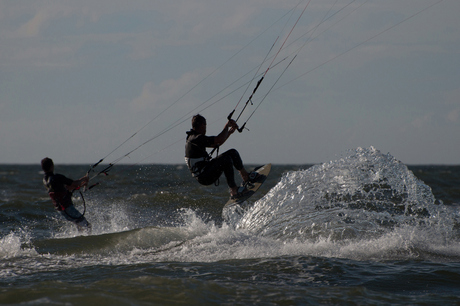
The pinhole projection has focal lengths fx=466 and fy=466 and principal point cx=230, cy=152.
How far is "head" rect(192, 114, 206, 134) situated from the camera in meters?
8.66

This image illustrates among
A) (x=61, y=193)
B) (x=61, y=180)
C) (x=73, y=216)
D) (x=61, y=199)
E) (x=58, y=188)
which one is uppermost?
(x=61, y=180)

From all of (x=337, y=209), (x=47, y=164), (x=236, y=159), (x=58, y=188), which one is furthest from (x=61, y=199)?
(x=337, y=209)

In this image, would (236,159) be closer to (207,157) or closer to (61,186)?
(207,157)

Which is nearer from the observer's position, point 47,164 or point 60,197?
point 47,164

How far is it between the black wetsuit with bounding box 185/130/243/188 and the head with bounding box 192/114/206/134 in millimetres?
90

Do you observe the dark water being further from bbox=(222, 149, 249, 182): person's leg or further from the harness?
bbox=(222, 149, 249, 182): person's leg

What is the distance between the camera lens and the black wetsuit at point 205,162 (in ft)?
28.9

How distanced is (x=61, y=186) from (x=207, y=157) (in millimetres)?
2842

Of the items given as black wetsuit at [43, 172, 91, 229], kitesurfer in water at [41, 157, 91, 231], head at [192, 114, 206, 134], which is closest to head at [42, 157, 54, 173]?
kitesurfer in water at [41, 157, 91, 231]

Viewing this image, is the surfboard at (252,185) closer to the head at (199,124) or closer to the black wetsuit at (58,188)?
the head at (199,124)

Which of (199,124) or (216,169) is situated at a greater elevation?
(199,124)

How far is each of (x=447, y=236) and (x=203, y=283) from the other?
573cm

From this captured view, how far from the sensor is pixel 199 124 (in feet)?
28.5

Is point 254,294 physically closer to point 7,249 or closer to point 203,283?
point 203,283
